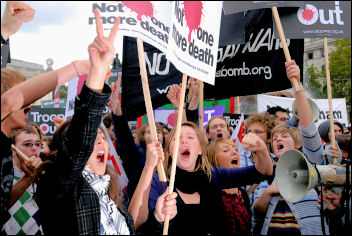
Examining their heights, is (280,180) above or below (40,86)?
below

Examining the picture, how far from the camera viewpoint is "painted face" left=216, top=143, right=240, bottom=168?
3408 millimetres

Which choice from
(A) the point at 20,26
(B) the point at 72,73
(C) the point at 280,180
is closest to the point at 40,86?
(B) the point at 72,73

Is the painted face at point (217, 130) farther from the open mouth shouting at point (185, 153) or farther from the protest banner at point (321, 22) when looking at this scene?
the open mouth shouting at point (185, 153)

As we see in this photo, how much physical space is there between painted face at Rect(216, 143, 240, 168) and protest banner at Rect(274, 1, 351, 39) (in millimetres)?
1329

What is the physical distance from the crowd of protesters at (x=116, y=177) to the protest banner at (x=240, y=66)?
1.93ft

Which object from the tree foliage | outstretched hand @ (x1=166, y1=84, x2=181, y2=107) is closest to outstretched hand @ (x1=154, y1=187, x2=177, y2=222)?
outstretched hand @ (x1=166, y1=84, x2=181, y2=107)

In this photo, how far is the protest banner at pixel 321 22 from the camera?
3.59 meters

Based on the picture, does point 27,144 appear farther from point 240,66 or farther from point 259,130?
point 240,66

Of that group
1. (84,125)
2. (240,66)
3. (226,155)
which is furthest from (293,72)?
(84,125)

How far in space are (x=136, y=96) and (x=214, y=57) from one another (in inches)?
55.8

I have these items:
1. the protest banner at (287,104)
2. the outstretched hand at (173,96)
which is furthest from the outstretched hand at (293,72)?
the protest banner at (287,104)

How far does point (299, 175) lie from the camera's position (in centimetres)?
257

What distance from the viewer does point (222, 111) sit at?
20.9 ft

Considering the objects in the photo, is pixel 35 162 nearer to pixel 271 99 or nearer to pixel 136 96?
pixel 136 96
